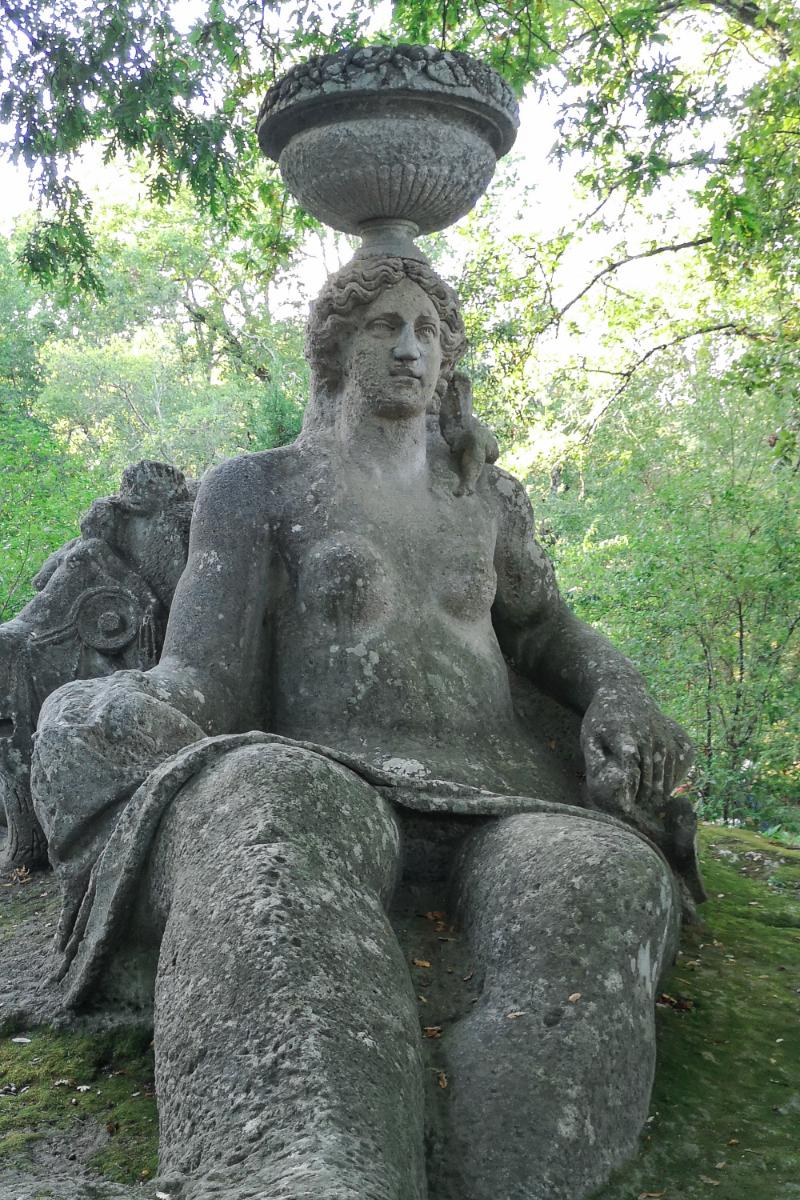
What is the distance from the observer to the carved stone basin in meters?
3.60

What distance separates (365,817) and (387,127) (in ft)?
7.11

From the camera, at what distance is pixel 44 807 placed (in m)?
3.02

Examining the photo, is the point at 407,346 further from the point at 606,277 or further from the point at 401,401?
the point at 606,277

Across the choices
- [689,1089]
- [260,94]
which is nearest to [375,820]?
[689,1089]

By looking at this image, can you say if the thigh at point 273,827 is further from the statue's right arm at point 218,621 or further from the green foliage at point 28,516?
the green foliage at point 28,516

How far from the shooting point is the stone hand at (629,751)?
3389 mm

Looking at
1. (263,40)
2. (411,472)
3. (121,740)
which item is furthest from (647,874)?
(263,40)

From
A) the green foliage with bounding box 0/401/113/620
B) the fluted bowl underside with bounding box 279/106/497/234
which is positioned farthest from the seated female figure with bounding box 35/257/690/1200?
the green foliage with bounding box 0/401/113/620

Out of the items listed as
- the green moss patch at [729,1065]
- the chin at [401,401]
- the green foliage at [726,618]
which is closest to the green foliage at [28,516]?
the green foliage at [726,618]

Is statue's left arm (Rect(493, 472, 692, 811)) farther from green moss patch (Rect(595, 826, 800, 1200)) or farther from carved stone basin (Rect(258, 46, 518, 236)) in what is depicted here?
carved stone basin (Rect(258, 46, 518, 236))

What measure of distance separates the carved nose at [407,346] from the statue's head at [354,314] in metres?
0.13

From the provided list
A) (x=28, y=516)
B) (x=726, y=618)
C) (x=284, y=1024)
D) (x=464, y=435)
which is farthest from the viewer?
(x=28, y=516)

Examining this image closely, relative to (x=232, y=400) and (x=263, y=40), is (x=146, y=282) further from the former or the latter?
(x=263, y=40)

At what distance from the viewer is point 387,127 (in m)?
3.64
